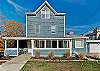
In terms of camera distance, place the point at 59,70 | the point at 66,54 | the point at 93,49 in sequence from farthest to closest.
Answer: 1. the point at 93,49
2. the point at 66,54
3. the point at 59,70

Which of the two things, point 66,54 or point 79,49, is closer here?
point 66,54

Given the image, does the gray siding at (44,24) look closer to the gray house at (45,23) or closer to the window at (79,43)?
the gray house at (45,23)

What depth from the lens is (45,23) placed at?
39062 millimetres

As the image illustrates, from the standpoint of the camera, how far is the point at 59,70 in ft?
Answer: 61.6

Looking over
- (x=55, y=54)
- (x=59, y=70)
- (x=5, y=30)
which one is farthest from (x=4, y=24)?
(x=59, y=70)

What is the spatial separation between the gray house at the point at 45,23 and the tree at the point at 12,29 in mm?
21738

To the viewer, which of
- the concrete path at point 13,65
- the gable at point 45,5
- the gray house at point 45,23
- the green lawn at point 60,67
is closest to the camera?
the concrete path at point 13,65

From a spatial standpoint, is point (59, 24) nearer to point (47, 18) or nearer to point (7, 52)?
point (47, 18)

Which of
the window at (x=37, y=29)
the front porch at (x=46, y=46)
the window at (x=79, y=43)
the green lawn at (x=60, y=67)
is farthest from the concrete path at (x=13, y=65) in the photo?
the window at (x=79, y=43)

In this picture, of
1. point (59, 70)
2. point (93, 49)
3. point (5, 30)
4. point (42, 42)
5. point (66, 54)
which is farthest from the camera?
point (5, 30)

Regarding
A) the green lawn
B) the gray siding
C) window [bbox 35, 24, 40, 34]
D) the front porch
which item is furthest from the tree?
the green lawn

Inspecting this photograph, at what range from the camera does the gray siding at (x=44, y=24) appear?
127ft

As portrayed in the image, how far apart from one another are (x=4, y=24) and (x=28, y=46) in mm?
26478

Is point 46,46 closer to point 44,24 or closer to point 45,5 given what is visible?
point 44,24
